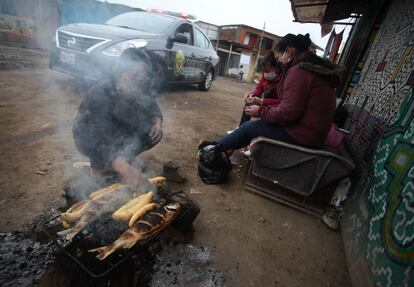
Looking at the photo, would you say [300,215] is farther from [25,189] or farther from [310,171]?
[25,189]

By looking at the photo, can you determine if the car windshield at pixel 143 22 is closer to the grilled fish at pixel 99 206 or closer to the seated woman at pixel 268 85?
the seated woman at pixel 268 85

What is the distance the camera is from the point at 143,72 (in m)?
2.13

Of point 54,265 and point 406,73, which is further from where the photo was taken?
point 406,73

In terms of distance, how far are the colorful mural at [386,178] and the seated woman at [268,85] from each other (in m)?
1.29

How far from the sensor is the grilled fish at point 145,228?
143 centimetres

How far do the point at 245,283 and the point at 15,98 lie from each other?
5232 mm

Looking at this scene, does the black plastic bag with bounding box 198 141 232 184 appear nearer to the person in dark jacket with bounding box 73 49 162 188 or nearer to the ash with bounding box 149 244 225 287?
the person in dark jacket with bounding box 73 49 162 188

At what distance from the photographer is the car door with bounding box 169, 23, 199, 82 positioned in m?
6.41

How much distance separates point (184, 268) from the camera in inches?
72.9

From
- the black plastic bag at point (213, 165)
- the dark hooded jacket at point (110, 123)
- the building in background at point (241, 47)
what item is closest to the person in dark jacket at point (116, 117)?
the dark hooded jacket at point (110, 123)

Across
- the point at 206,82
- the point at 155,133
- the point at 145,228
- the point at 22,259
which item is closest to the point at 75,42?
the point at 155,133

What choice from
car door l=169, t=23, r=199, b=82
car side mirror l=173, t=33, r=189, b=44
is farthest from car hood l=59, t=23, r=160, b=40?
car door l=169, t=23, r=199, b=82

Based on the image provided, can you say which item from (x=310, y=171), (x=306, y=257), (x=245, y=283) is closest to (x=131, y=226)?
(x=245, y=283)

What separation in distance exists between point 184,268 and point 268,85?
11.3 ft
